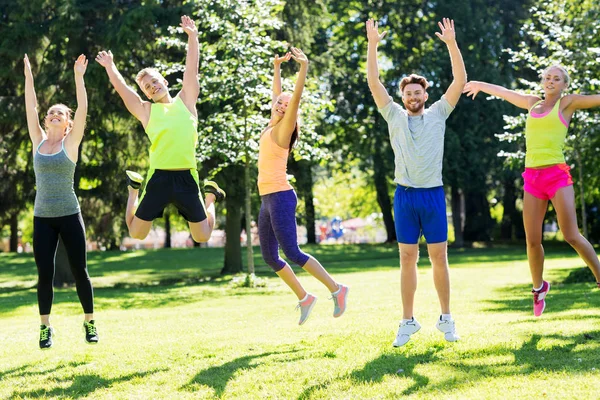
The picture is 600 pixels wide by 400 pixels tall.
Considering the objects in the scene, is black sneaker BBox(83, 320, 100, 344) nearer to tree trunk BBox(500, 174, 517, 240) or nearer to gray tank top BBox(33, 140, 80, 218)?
gray tank top BBox(33, 140, 80, 218)

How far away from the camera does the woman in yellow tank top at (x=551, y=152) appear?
25.2 ft

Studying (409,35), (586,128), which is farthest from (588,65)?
(409,35)

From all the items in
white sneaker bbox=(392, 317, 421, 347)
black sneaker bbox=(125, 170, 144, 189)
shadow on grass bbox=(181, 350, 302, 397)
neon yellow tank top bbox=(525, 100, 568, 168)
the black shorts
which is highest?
neon yellow tank top bbox=(525, 100, 568, 168)

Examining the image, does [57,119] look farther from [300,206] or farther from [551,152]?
[300,206]

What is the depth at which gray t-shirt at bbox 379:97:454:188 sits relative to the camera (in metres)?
7.11

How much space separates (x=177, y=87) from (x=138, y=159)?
452cm

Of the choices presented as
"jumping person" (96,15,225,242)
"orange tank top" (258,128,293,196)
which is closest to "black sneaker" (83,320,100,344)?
"jumping person" (96,15,225,242)

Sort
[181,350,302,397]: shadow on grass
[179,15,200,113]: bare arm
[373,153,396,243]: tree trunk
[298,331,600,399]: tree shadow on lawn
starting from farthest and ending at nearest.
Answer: [373,153,396,243]: tree trunk → [179,15,200,113]: bare arm → [181,350,302,397]: shadow on grass → [298,331,600,399]: tree shadow on lawn

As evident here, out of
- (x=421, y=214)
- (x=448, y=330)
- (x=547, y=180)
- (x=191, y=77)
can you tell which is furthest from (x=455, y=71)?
(x=191, y=77)

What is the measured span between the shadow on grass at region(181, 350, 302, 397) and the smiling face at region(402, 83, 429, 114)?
250 cm

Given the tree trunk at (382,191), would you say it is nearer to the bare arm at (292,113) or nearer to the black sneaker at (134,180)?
the bare arm at (292,113)

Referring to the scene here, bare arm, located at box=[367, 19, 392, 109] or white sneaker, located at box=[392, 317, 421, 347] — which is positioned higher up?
bare arm, located at box=[367, 19, 392, 109]

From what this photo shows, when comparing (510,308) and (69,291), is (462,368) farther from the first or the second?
(69,291)

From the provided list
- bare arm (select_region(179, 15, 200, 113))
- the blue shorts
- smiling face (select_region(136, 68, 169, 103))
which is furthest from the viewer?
bare arm (select_region(179, 15, 200, 113))
